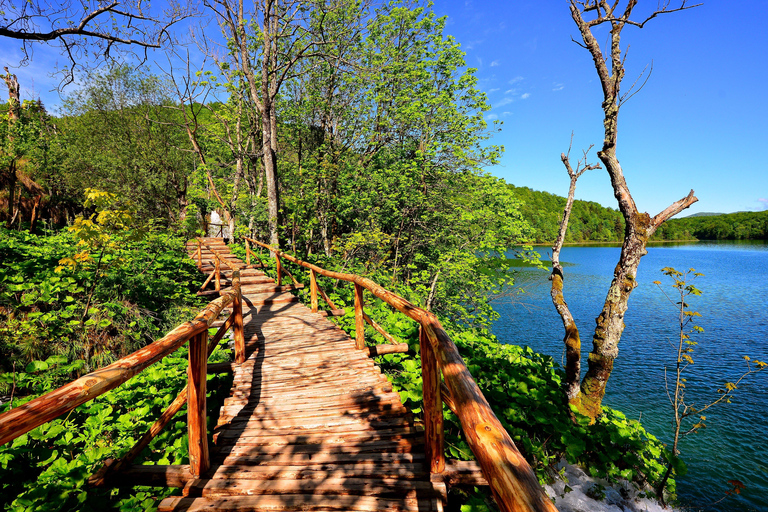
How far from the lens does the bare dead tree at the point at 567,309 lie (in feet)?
22.0

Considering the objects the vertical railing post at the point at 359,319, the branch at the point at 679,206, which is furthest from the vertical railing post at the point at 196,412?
the branch at the point at 679,206

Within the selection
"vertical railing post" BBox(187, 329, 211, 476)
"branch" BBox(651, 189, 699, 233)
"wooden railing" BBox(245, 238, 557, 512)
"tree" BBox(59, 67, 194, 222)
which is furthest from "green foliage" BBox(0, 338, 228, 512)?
"tree" BBox(59, 67, 194, 222)

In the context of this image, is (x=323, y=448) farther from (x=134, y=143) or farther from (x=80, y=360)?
(x=134, y=143)

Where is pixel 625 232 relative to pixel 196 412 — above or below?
above

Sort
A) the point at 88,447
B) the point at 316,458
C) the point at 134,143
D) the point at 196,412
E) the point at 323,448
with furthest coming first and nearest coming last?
the point at 134,143 < the point at 88,447 < the point at 323,448 < the point at 316,458 < the point at 196,412

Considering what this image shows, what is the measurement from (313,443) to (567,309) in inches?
258

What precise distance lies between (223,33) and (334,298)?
1341 cm

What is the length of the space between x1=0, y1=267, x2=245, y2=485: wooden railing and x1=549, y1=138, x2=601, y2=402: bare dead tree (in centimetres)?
668

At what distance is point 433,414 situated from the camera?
237 centimetres

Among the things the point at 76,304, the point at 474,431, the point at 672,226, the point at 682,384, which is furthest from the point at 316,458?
the point at 672,226

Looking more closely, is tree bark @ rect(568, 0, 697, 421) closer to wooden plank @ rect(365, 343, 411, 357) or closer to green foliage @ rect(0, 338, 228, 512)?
wooden plank @ rect(365, 343, 411, 357)

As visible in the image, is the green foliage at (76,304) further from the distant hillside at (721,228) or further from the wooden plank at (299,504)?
the distant hillside at (721,228)

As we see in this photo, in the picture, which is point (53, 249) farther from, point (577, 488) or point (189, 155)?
point (189, 155)

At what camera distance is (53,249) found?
307 inches
